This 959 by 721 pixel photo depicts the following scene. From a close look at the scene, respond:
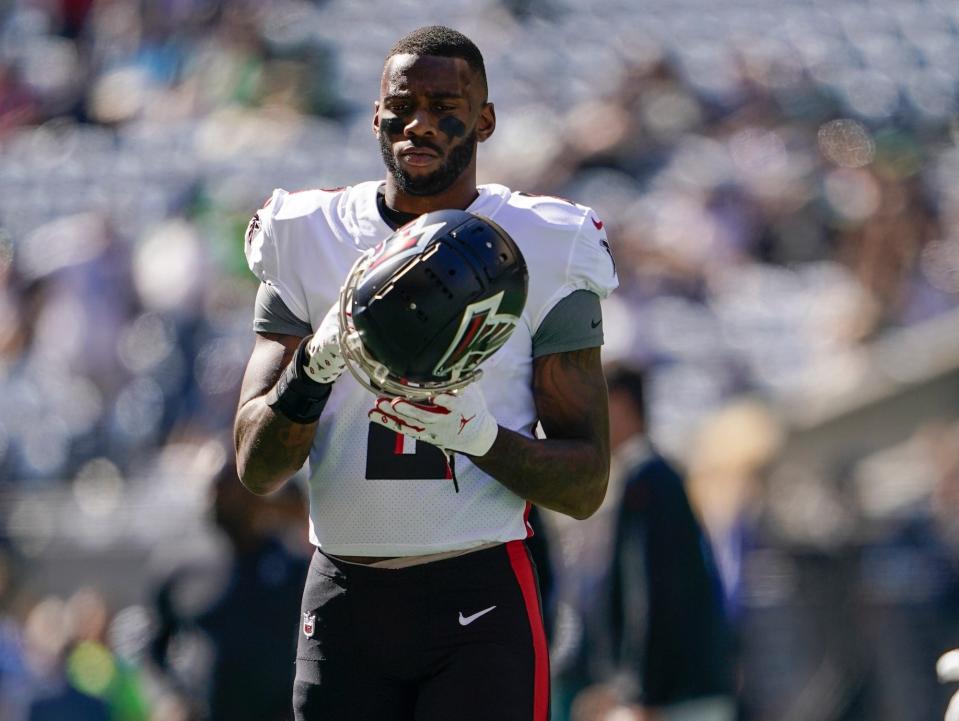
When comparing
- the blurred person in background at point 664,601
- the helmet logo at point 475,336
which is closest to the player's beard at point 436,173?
the helmet logo at point 475,336

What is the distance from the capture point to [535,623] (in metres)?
2.91

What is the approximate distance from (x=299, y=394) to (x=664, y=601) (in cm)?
258

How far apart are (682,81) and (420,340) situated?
7867mm

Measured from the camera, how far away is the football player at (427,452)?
2818 millimetres

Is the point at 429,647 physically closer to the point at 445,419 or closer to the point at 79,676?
the point at 445,419

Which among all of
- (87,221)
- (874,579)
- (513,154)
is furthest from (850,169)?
(87,221)

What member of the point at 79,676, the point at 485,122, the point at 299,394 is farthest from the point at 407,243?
the point at 79,676

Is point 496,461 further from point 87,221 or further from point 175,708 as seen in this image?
point 87,221

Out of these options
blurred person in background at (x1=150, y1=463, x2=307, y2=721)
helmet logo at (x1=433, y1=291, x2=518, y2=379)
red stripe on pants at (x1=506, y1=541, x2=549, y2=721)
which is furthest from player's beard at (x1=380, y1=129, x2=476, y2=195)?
blurred person in background at (x1=150, y1=463, x2=307, y2=721)

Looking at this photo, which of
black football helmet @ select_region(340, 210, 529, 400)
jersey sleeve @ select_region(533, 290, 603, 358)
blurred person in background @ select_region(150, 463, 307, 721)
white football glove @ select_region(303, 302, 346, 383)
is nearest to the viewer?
black football helmet @ select_region(340, 210, 529, 400)

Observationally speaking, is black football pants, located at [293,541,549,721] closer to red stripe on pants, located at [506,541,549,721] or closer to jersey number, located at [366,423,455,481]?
red stripe on pants, located at [506,541,549,721]

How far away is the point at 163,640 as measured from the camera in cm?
586

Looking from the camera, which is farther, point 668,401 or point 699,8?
point 699,8

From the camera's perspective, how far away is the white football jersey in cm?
286
